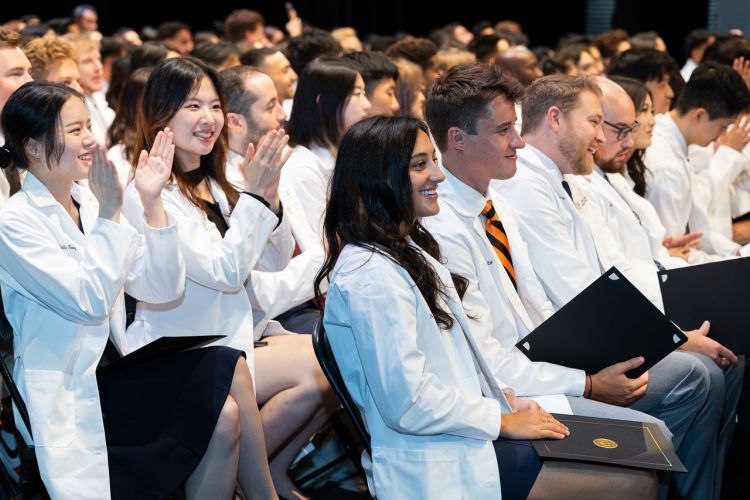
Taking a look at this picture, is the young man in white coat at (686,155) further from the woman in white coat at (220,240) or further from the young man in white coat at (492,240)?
the woman in white coat at (220,240)

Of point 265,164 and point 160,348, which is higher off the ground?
point 265,164

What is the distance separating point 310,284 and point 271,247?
24 centimetres

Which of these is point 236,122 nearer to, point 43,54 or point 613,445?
point 43,54

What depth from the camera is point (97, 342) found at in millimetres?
2598

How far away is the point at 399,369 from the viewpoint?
213 cm

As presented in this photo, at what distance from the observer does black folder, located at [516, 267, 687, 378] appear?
8.50 feet

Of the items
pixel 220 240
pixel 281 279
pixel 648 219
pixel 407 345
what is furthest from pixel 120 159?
pixel 407 345

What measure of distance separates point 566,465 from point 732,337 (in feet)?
4.32

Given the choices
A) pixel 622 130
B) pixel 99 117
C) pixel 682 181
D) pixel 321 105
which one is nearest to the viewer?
pixel 622 130

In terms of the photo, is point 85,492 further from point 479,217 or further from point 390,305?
point 479,217

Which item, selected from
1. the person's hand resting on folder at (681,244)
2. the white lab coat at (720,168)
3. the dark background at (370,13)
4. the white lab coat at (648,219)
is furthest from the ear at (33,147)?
the dark background at (370,13)

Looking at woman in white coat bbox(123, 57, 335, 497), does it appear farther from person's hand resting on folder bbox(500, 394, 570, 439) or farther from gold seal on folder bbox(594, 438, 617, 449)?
gold seal on folder bbox(594, 438, 617, 449)

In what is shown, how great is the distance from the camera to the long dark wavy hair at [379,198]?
2295 mm

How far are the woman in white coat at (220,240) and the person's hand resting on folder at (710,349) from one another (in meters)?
1.20
